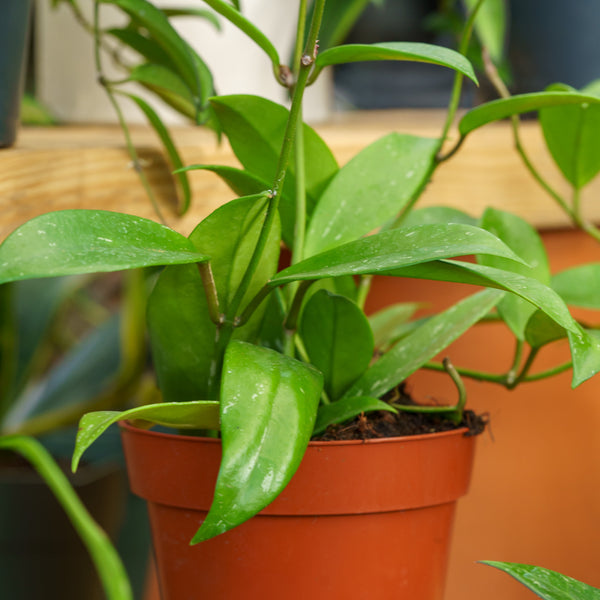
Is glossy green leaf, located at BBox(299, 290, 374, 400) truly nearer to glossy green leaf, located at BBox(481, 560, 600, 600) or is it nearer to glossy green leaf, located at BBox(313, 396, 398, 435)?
glossy green leaf, located at BBox(313, 396, 398, 435)

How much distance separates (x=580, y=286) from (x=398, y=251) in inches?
10.5

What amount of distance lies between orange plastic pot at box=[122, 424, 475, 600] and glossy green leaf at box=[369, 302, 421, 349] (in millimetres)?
132

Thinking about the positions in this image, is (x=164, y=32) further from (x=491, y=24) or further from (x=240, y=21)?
(x=491, y=24)

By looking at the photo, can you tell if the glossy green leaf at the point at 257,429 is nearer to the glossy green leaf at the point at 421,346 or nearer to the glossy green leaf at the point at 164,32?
the glossy green leaf at the point at 421,346

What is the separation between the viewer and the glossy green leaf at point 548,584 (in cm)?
35

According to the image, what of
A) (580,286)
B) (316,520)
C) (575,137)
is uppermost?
(575,137)

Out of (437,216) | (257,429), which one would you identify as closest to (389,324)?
(437,216)

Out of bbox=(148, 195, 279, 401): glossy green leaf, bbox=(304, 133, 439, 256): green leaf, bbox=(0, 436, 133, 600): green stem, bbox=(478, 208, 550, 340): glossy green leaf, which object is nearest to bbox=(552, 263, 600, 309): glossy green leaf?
bbox=(478, 208, 550, 340): glossy green leaf

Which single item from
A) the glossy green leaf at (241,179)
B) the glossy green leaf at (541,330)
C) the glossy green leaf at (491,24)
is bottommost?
the glossy green leaf at (541,330)

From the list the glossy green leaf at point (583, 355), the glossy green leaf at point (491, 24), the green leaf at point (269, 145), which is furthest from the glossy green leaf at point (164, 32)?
the glossy green leaf at point (491, 24)

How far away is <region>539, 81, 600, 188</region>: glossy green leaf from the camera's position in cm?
55

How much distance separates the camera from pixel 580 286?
0.56 meters

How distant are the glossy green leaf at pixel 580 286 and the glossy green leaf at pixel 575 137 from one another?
73 mm

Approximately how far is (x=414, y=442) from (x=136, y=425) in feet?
0.61
